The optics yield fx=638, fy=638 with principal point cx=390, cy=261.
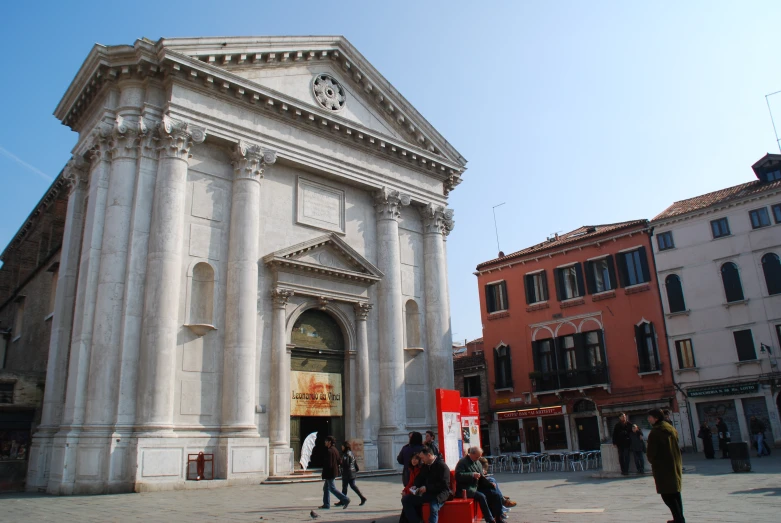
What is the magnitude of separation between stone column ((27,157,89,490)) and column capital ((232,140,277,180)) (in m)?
5.01

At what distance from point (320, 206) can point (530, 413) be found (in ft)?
60.7

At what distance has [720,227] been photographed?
30.6 m

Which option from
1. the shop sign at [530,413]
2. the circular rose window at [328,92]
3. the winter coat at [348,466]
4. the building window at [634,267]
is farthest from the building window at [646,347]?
the winter coat at [348,466]

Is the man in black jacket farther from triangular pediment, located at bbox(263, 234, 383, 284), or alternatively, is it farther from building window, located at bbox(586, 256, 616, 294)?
building window, located at bbox(586, 256, 616, 294)

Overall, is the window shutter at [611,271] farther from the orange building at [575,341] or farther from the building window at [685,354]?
the building window at [685,354]

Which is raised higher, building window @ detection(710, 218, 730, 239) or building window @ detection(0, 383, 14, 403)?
building window @ detection(710, 218, 730, 239)

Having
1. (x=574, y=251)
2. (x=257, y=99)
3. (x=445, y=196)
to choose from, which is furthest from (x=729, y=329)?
(x=257, y=99)

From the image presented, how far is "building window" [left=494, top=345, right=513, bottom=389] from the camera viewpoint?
36406 mm

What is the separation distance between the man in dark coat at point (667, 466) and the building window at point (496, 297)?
2925 cm

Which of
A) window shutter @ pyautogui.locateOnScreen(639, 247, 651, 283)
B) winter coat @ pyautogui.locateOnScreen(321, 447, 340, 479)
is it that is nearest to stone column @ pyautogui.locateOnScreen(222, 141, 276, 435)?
winter coat @ pyautogui.locateOnScreen(321, 447, 340, 479)

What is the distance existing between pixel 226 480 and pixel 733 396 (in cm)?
2275

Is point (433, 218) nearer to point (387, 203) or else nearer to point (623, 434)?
point (387, 203)

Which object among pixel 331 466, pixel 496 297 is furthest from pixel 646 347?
Answer: pixel 331 466

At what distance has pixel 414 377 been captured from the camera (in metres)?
23.8
